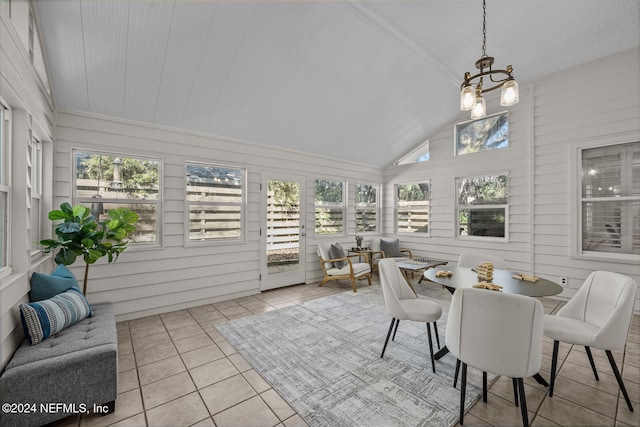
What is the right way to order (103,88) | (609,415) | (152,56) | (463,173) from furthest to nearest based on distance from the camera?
(463,173) < (103,88) < (152,56) < (609,415)

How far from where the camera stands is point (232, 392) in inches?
81.0

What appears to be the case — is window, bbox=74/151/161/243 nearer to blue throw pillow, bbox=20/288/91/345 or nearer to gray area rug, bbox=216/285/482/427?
blue throw pillow, bbox=20/288/91/345

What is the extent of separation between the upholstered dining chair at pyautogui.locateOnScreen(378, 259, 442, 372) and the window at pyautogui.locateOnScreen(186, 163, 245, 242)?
2.61 m

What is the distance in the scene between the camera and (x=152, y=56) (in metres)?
2.72

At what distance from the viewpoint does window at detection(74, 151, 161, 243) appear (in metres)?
3.22

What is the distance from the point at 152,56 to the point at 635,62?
18.9ft

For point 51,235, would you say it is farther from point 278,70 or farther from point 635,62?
point 635,62

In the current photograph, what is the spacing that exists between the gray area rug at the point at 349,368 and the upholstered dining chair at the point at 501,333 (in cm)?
49

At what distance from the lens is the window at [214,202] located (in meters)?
3.95

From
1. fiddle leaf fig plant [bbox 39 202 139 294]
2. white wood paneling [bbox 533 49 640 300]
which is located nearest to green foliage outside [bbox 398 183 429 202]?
white wood paneling [bbox 533 49 640 300]

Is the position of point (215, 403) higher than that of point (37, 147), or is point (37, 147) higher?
point (37, 147)

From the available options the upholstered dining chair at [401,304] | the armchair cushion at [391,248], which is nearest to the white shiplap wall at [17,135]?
the upholstered dining chair at [401,304]

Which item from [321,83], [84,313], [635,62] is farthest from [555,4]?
[84,313]

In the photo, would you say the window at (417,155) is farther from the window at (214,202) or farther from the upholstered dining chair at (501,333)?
the upholstered dining chair at (501,333)
